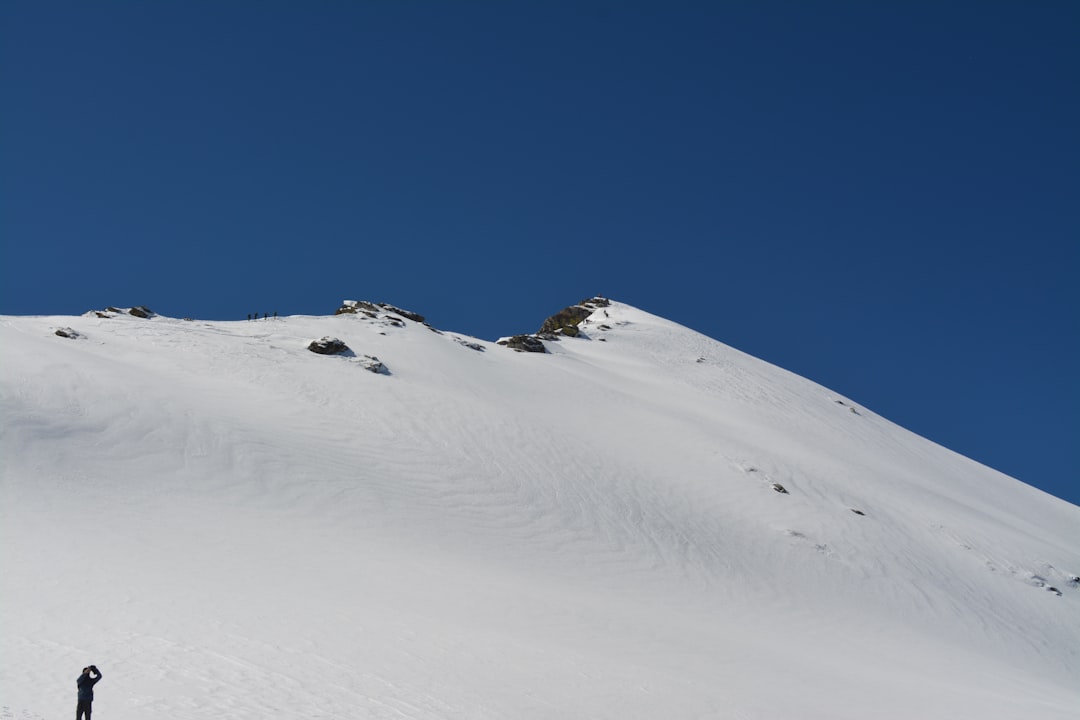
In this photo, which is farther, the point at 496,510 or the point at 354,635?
the point at 496,510

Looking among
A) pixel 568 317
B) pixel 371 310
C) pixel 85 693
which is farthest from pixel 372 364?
pixel 568 317

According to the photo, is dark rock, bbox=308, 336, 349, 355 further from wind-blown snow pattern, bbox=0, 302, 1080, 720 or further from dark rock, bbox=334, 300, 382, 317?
dark rock, bbox=334, 300, 382, 317

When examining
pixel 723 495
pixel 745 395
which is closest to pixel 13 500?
pixel 723 495

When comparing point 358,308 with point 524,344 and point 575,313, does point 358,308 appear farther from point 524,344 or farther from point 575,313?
point 575,313

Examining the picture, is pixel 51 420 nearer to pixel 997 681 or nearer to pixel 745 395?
pixel 997 681

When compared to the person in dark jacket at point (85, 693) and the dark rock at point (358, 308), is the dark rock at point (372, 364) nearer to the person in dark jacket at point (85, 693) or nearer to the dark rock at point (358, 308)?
the dark rock at point (358, 308)

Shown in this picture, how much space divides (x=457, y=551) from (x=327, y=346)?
1879cm

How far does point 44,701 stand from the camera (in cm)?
1086

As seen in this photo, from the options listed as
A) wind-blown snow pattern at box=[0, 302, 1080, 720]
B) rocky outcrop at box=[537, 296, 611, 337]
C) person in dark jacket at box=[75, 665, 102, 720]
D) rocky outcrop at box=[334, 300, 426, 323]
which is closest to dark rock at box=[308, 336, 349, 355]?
wind-blown snow pattern at box=[0, 302, 1080, 720]

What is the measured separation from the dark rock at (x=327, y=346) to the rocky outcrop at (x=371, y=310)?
11.1 m

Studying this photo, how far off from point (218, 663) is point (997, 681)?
21.9 m

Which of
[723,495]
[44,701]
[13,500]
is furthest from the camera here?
[723,495]

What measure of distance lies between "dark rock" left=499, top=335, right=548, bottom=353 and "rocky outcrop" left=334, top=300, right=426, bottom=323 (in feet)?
21.4

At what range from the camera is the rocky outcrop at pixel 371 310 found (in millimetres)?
51041
